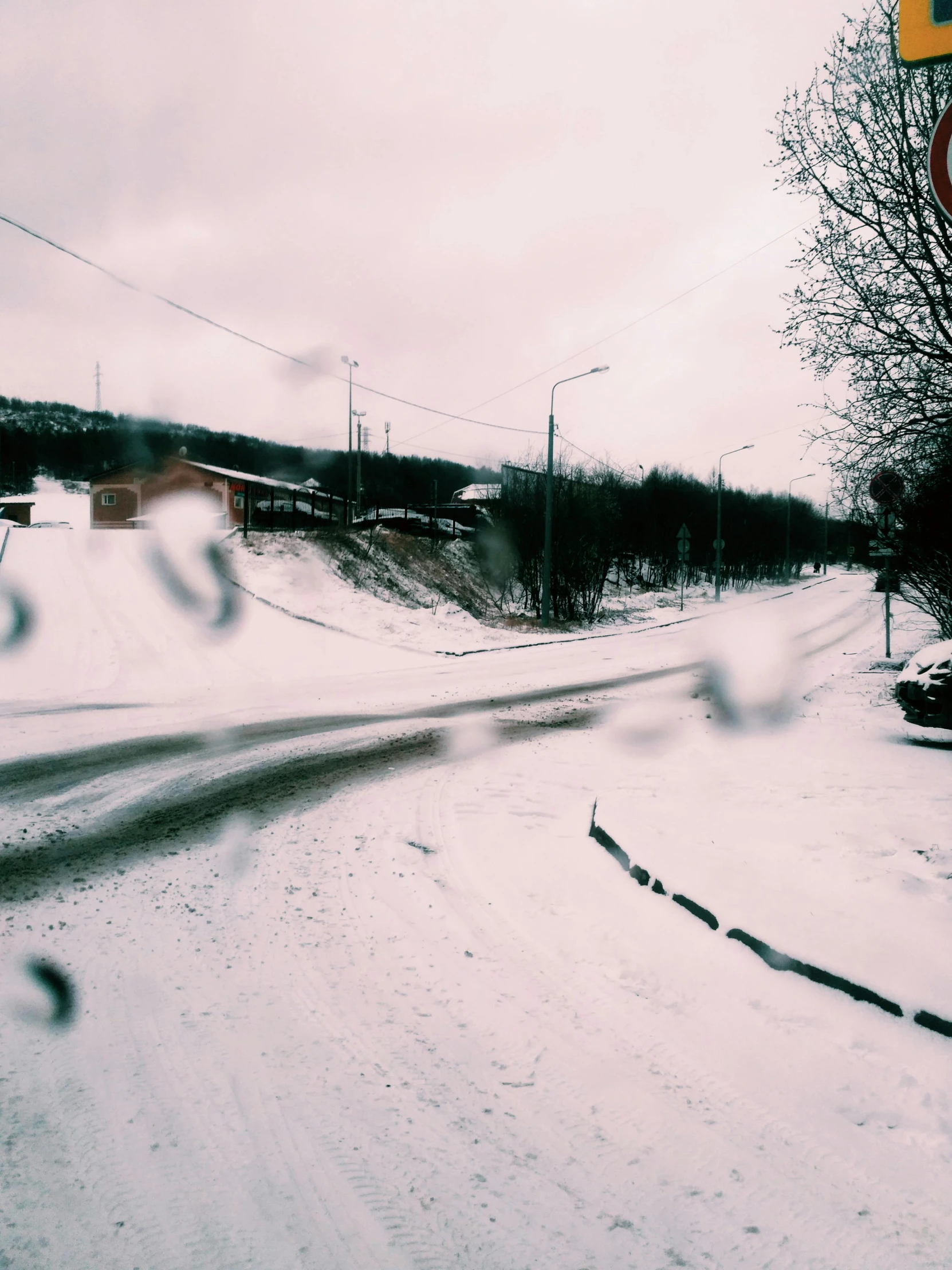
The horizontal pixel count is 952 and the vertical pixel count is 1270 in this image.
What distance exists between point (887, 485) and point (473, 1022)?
11178 mm

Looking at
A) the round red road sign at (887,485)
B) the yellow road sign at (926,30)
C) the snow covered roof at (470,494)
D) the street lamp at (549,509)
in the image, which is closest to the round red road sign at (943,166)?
the yellow road sign at (926,30)

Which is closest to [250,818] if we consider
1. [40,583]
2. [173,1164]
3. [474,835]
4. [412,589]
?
[474,835]

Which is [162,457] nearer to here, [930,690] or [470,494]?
[470,494]

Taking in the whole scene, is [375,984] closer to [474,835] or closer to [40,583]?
[474,835]

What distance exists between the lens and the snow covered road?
7.57 ft

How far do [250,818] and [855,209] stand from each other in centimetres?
1076

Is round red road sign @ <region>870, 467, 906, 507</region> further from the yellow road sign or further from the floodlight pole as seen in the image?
the floodlight pole

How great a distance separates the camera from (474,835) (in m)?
5.82

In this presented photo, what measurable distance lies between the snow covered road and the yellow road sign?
395cm

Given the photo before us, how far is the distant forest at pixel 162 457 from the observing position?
53.4 meters

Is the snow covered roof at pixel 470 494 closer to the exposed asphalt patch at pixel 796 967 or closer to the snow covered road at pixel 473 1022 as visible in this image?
the snow covered road at pixel 473 1022

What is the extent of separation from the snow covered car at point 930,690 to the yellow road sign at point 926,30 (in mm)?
6578

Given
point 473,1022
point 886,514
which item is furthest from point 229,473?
point 473,1022

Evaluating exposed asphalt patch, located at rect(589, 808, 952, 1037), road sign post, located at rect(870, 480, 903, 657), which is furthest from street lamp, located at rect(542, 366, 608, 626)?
exposed asphalt patch, located at rect(589, 808, 952, 1037)
